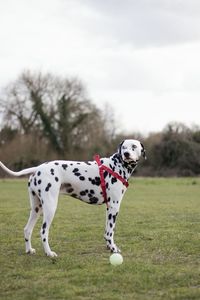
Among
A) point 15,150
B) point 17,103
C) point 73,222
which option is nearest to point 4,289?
point 73,222

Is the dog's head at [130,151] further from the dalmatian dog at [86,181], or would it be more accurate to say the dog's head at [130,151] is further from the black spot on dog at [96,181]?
the black spot on dog at [96,181]

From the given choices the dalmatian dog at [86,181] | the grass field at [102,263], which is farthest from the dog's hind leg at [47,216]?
the grass field at [102,263]

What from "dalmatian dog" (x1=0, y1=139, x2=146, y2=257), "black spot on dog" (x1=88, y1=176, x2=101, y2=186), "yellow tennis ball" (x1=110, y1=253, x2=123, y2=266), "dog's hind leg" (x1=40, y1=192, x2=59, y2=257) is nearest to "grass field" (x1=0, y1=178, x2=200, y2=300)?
"yellow tennis ball" (x1=110, y1=253, x2=123, y2=266)

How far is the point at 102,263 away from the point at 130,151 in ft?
7.15

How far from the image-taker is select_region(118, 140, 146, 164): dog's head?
9.63m

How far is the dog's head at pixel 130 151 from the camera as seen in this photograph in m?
9.63

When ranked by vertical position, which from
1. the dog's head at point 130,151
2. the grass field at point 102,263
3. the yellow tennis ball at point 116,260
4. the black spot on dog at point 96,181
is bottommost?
the grass field at point 102,263

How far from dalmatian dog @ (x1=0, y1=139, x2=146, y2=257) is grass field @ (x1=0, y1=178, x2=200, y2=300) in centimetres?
65

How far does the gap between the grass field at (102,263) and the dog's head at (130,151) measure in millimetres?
1757

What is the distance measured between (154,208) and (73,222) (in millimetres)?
5495

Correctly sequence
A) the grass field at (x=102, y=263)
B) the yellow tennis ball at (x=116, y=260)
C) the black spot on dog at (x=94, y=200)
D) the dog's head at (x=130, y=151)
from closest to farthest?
the grass field at (x=102, y=263) → the yellow tennis ball at (x=116, y=260) → the dog's head at (x=130, y=151) → the black spot on dog at (x=94, y=200)

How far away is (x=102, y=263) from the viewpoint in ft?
28.5

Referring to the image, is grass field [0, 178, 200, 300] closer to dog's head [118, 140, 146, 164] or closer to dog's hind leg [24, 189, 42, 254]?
dog's hind leg [24, 189, 42, 254]

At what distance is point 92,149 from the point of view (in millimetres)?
59344
